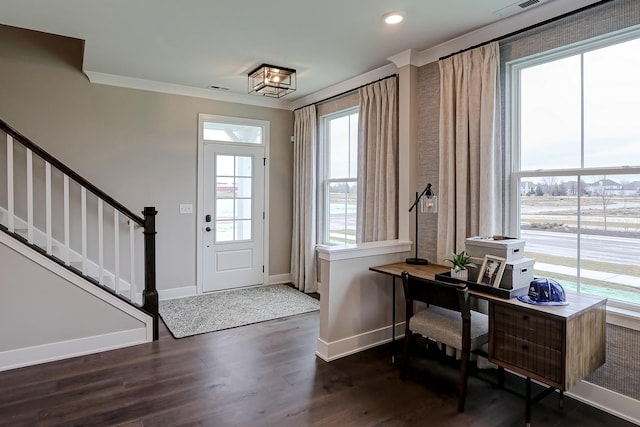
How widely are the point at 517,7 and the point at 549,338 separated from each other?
2259 mm

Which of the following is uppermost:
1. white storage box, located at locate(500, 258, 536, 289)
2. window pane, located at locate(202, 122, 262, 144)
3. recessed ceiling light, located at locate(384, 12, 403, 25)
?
recessed ceiling light, located at locate(384, 12, 403, 25)

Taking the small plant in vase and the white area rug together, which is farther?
the white area rug

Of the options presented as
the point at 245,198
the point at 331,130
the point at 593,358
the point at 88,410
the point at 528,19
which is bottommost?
the point at 88,410

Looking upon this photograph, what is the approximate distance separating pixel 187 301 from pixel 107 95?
266 cm

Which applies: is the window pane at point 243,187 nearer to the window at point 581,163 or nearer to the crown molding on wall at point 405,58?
the crown molding on wall at point 405,58

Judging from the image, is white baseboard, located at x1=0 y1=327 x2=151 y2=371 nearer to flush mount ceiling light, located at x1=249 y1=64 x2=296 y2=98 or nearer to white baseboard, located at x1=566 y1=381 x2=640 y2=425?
flush mount ceiling light, located at x1=249 y1=64 x2=296 y2=98

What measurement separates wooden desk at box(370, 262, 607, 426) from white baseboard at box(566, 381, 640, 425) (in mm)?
247

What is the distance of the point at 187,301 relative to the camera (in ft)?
15.4

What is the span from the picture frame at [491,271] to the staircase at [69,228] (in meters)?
2.87

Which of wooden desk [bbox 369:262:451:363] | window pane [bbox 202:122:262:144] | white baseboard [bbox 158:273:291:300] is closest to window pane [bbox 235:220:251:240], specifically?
white baseboard [bbox 158:273:291:300]

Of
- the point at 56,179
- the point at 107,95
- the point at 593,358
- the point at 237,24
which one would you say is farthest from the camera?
the point at 107,95

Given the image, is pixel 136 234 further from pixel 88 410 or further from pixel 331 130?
pixel 331 130

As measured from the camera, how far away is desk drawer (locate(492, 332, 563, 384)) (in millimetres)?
2049

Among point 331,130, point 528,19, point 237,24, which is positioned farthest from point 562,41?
point 331,130
